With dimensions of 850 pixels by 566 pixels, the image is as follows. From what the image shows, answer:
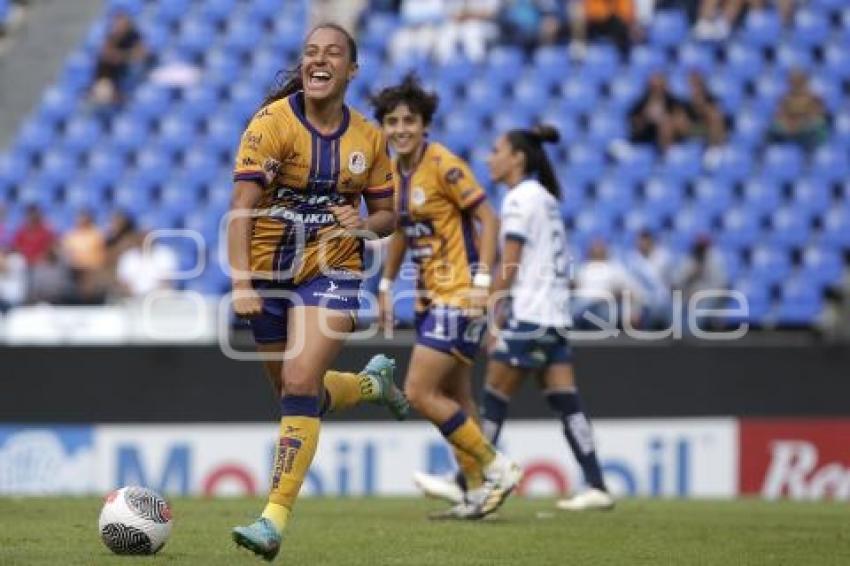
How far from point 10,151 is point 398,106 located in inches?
450

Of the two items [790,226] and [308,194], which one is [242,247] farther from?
[790,226]

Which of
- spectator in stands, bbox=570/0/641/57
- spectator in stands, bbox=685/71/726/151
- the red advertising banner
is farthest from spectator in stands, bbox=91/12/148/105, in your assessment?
the red advertising banner

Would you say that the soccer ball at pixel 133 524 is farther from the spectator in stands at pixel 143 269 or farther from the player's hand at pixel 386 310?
the spectator in stands at pixel 143 269

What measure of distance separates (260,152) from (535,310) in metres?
3.62

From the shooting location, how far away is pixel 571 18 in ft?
67.4

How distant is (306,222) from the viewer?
803 cm

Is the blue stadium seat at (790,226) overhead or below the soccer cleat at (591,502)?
overhead

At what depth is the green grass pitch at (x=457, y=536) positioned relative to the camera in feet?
25.6

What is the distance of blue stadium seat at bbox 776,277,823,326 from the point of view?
1773 cm

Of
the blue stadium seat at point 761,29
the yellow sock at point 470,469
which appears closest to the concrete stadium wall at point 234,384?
the yellow sock at point 470,469

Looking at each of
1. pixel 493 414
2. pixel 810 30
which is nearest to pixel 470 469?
pixel 493 414

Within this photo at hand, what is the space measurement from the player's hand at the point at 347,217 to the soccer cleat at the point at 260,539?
1.47m

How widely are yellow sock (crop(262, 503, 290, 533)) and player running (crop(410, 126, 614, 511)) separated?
3.45 m

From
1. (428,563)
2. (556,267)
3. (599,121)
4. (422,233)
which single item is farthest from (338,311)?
(599,121)
